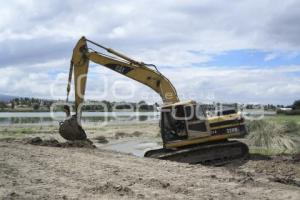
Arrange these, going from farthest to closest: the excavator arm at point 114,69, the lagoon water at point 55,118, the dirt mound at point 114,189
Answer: the lagoon water at point 55,118, the excavator arm at point 114,69, the dirt mound at point 114,189

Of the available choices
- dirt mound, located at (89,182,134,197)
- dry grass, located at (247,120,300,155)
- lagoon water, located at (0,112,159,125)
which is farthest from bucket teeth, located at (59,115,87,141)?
Answer: lagoon water, located at (0,112,159,125)

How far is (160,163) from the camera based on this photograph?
17266mm

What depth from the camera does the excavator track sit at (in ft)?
65.3

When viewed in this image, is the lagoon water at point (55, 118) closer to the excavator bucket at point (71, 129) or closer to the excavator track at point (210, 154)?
the excavator bucket at point (71, 129)

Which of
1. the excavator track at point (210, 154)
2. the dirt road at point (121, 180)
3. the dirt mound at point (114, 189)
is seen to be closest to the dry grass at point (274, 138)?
the excavator track at point (210, 154)

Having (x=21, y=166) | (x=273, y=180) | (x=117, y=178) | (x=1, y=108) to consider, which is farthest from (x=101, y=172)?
(x=1, y=108)

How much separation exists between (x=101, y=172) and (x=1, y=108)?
3889 inches

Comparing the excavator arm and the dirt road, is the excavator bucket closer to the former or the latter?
the excavator arm

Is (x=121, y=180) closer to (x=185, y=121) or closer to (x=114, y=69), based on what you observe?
(x=185, y=121)

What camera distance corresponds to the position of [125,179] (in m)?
13.2

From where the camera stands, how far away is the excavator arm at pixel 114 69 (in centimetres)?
2134

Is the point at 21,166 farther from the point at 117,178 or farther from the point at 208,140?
the point at 208,140

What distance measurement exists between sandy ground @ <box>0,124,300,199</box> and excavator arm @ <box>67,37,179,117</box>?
4095 mm

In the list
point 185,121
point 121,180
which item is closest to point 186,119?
point 185,121
